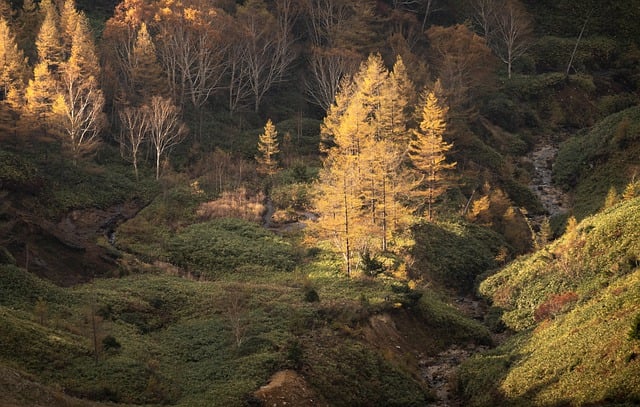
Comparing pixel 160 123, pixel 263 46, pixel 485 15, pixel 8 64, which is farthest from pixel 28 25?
pixel 485 15

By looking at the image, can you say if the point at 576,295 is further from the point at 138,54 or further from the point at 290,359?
the point at 138,54

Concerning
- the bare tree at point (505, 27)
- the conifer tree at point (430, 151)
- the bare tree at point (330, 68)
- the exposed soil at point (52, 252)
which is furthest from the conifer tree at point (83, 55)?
the bare tree at point (505, 27)

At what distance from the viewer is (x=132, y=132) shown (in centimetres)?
6303

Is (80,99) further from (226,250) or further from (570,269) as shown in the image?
(570,269)

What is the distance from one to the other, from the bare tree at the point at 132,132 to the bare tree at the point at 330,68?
69.0 feet

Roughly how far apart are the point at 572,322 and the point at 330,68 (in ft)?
166

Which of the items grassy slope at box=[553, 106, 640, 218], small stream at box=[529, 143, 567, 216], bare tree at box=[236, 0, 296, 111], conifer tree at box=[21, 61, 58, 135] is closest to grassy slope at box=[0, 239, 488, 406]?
conifer tree at box=[21, 61, 58, 135]

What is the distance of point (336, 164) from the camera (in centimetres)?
5275

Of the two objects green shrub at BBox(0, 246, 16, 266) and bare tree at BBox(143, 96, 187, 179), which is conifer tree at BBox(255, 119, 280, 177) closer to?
bare tree at BBox(143, 96, 187, 179)

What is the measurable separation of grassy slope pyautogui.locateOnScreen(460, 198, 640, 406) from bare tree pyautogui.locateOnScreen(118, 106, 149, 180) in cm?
3581

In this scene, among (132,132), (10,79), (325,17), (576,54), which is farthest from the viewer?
(576,54)

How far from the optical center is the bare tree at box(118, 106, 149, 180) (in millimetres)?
62438

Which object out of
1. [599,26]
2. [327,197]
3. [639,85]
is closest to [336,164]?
[327,197]

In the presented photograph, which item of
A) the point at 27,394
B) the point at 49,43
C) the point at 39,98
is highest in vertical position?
the point at 49,43
